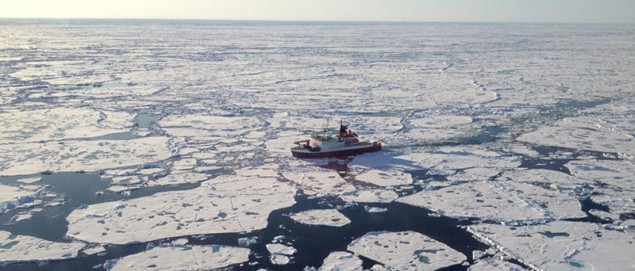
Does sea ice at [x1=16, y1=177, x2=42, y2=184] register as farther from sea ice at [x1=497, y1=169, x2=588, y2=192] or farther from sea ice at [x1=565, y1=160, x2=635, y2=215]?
sea ice at [x1=565, y1=160, x2=635, y2=215]

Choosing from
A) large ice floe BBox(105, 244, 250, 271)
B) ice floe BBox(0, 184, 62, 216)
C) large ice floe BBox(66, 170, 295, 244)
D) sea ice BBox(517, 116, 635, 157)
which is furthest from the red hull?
ice floe BBox(0, 184, 62, 216)

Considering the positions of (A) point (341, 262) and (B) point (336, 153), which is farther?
(B) point (336, 153)

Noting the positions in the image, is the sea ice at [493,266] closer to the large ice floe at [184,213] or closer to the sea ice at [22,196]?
the large ice floe at [184,213]

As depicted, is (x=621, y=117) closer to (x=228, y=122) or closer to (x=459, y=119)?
(x=459, y=119)

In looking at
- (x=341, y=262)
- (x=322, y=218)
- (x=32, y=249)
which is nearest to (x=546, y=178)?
(x=322, y=218)

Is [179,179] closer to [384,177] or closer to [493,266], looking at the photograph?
[384,177]

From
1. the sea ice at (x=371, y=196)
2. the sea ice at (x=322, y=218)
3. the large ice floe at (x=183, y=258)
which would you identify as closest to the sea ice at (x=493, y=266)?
the sea ice at (x=322, y=218)
